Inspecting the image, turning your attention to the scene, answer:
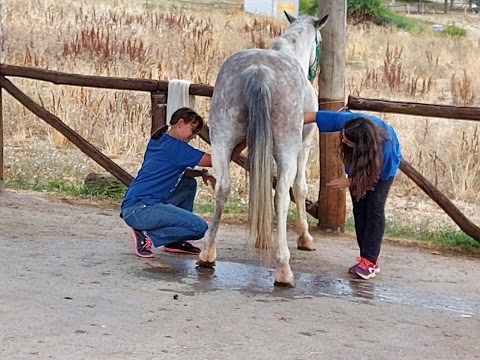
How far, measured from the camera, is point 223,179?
5645 millimetres

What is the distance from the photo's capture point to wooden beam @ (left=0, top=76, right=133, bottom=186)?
8.06 metres

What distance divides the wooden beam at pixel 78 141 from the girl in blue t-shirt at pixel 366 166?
109 inches

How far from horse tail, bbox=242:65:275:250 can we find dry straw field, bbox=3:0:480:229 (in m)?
3.53

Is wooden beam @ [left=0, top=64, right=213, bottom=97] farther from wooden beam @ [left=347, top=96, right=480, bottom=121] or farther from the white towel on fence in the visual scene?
wooden beam @ [left=347, top=96, right=480, bottom=121]

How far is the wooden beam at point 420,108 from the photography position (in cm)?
680

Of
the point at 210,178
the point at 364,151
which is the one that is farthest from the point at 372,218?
the point at 210,178

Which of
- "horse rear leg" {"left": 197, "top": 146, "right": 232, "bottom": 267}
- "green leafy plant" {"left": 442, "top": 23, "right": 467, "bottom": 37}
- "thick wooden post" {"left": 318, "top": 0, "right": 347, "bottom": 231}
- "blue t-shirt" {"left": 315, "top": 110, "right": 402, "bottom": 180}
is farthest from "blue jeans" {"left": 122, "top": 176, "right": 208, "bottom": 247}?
"green leafy plant" {"left": 442, "top": 23, "right": 467, "bottom": 37}

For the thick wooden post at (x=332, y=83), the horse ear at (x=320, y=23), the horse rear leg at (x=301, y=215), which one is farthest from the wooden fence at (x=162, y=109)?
the horse ear at (x=320, y=23)

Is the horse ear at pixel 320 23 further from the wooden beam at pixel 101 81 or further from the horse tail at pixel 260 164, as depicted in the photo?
the horse tail at pixel 260 164

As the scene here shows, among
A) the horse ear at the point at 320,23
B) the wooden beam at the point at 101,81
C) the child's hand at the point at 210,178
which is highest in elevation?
the horse ear at the point at 320,23

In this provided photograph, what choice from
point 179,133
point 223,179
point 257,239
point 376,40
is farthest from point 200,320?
point 376,40

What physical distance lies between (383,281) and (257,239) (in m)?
1.16

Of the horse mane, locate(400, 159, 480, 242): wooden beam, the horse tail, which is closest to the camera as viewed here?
the horse tail

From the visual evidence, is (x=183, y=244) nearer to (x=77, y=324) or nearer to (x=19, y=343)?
(x=77, y=324)
